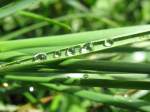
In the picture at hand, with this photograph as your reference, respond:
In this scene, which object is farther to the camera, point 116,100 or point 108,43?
point 116,100

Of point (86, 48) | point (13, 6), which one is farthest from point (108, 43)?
point (13, 6)

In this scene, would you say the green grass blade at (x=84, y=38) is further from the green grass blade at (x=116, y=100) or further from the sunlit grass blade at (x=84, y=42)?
the green grass blade at (x=116, y=100)

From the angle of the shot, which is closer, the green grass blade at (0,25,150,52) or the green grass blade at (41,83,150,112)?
the green grass blade at (0,25,150,52)

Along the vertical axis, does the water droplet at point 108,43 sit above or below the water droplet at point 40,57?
below

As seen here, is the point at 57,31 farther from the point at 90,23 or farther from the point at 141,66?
the point at 141,66

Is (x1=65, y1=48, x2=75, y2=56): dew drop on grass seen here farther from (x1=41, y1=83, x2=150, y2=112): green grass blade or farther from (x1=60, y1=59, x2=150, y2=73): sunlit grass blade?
(x1=41, y1=83, x2=150, y2=112): green grass blade

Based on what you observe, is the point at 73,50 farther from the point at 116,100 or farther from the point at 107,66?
the point at 116,100

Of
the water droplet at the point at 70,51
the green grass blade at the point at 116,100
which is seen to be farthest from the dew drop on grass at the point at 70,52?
the green grass blade at the point at 116,100

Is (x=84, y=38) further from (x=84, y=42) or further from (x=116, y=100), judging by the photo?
(x=116, y=100)

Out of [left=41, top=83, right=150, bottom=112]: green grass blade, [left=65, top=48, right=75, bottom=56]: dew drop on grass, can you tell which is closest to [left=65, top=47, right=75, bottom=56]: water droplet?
[left=65, top=48, right=75, bottom=56]: dew drop on grass

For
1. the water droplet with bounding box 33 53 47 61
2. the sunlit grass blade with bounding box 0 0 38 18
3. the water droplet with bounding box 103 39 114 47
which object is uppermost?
the sunlit grass blade with bounding box 0 0 38 18

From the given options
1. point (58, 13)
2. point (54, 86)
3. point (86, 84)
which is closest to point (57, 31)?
point (58, 13)
